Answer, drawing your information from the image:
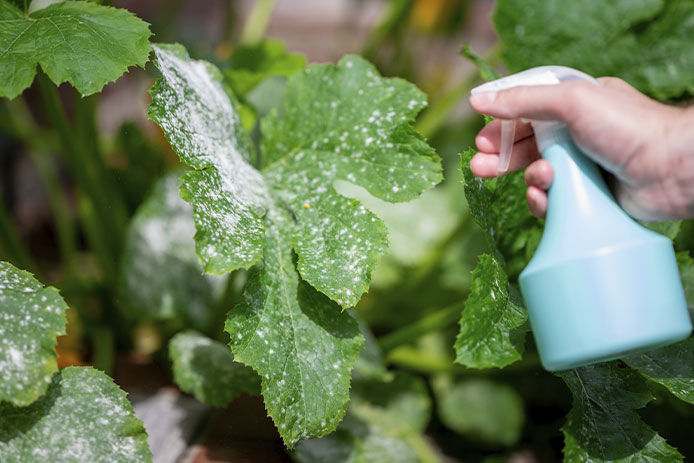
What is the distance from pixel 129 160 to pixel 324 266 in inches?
28.3

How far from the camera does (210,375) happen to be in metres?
0.84

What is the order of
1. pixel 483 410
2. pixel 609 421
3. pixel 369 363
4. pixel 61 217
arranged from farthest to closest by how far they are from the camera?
1. pixel 61 217
2. pixel 483 410
3. pixel 369 363
4. pixel 609 421

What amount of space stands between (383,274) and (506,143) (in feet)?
2.03

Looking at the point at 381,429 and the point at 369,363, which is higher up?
the point at 369,363

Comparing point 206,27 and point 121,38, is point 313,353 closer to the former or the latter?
point 121,38

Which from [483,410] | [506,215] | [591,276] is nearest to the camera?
[591,276]

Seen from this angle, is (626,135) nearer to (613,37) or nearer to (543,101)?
(543,101)

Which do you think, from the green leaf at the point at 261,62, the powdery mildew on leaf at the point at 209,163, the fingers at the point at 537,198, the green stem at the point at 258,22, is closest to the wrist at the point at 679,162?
the fingers at the point at 537,198

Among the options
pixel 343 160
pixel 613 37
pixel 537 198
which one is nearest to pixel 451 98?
pixel 613 37

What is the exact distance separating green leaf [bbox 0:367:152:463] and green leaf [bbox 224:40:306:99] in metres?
0.50

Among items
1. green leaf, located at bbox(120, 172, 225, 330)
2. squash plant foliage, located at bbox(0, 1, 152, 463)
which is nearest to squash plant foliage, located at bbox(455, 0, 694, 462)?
squash plant foliage, located at bbox(0, 1, 152, 463)

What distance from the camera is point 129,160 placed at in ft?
4.05

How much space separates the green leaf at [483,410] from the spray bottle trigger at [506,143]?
617mm

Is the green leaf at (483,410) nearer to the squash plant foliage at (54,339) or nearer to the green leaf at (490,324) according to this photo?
the green leaf at (490,324)
